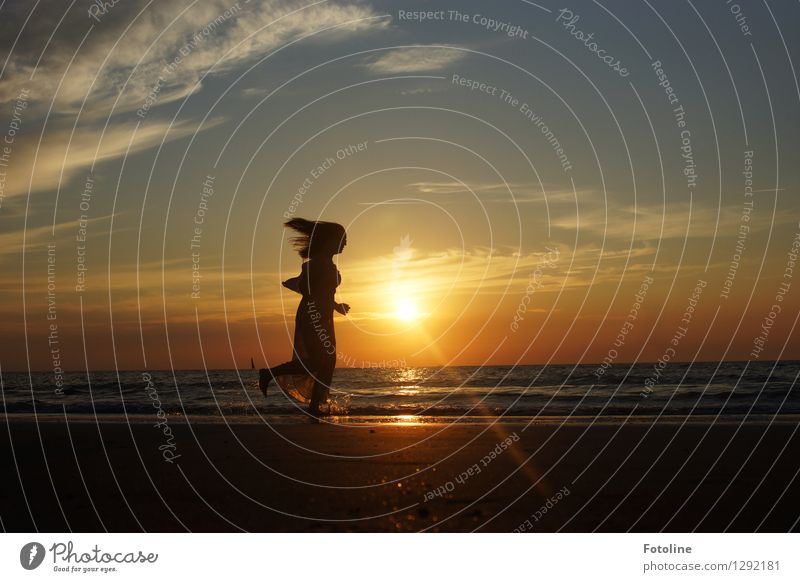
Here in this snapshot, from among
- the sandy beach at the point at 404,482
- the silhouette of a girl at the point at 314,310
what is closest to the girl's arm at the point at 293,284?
the silhouette of a girl at the point at 314,310

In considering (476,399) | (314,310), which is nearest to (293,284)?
(314,310)

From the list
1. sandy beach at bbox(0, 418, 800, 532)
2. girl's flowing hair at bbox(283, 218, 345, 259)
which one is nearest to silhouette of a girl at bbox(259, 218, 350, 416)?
girl's flowing hair at bbox(283, 218, 345, 259)

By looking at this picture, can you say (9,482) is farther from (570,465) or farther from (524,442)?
(524,442)

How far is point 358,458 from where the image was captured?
12953mm

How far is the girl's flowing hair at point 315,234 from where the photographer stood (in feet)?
62.6

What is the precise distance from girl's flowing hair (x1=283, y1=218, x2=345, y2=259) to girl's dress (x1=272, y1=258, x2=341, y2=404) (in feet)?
0.95

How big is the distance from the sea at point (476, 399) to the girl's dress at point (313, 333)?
2.18 metres

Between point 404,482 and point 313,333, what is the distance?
9007mm

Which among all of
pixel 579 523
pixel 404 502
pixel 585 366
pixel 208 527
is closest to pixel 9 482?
pixel 208 527

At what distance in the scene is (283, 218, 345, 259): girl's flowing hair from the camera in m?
19.1

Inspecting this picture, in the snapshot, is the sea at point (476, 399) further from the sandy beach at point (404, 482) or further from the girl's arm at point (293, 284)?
A: the sandy beach at point (404, 482)

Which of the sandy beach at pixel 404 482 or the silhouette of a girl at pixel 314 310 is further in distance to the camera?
the silhouette of a girl at pixel 314 310

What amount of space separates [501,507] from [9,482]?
21.0ft
